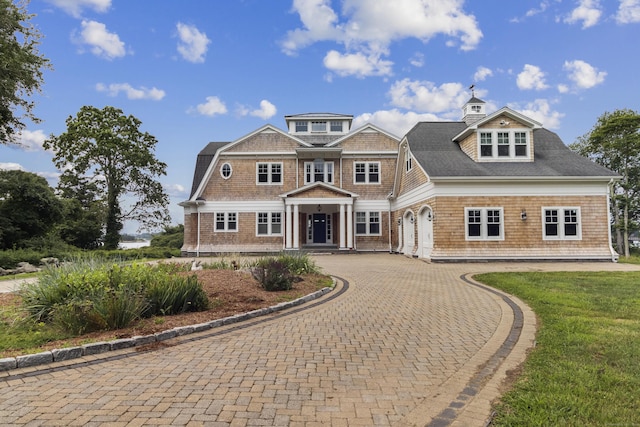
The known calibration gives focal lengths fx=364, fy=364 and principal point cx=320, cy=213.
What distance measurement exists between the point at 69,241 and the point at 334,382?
27650mm

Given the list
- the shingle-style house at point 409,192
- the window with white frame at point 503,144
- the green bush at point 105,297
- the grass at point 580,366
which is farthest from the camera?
the window with white frame at point 503,144

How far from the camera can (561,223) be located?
1711 centimetres

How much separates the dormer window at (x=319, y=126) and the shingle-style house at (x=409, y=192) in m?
0.08

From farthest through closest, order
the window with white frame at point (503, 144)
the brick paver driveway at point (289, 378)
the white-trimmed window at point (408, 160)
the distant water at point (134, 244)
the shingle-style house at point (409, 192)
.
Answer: the distant water at point (134, 244)
the white-trimmed window at point (408, 160)
the window with white frame at point (503, 144)
the shingle-style house at point (409, 192)
the brick paver driveway at point (289, 378)

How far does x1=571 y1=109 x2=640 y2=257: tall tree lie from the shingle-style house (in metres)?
13.2

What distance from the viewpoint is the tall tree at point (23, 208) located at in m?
19.1

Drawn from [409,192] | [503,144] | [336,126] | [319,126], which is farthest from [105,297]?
[336,126]

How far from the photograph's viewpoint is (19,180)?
19.7m

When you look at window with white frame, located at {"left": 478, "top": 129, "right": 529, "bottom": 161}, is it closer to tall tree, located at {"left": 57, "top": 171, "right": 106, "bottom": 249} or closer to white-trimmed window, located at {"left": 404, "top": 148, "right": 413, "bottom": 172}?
white-trimmed window, located at {"left": 404, "top": 148, "right": 413, "bottom": 172}

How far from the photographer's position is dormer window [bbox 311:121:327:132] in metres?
29.0

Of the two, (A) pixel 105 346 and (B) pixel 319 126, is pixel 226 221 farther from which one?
(A) pixel 105 346

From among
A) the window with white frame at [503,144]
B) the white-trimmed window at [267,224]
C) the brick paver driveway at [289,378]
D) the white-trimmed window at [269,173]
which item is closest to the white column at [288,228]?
the white-trimmed window at [267,224]

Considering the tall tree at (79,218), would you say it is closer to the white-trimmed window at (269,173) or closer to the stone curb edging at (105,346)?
the white-trimmed window at (269,173)

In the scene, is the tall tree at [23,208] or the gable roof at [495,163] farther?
the tall tree at [23,208]
